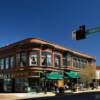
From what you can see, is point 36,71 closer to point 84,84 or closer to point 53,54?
point 53,54

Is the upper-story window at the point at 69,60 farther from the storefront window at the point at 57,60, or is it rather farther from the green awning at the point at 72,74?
the storefront window at the point at 57,60

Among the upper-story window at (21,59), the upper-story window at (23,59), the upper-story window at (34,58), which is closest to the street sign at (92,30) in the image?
the upper-story window at (34,58)

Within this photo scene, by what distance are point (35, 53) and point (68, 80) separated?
13735 mm

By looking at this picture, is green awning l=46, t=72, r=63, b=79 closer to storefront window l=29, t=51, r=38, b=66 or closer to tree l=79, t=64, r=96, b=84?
storefront window l=29, t=51, r=38, b=66

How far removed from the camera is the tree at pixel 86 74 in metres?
68.9

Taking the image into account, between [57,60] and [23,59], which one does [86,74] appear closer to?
[57,60]

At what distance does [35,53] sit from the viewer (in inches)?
2147

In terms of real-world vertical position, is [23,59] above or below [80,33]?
below

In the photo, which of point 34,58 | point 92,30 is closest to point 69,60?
point 34,58

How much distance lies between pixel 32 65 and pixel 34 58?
4.56 ft

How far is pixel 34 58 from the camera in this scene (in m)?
54.2

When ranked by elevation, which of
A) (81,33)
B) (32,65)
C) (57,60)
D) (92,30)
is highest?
(92,30)

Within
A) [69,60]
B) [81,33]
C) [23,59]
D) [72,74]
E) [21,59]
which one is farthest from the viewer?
[69,60]

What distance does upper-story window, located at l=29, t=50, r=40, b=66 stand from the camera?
54.1m
